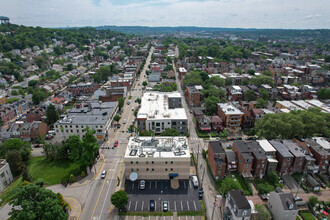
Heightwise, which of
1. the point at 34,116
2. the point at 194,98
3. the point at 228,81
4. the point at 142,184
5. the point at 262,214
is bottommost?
the point at 142,184

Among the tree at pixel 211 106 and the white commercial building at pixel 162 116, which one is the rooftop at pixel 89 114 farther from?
the tree at pixel 211 106

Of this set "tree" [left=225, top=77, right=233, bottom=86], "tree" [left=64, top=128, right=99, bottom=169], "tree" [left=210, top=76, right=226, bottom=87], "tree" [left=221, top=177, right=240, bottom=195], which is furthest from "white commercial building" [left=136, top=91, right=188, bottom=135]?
"tree" [left=225, top=77, right=233, bottom=86]

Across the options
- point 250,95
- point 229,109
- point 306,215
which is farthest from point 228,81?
point 306,215

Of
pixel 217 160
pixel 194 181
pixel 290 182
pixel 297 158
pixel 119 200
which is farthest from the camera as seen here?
pixel 297 158

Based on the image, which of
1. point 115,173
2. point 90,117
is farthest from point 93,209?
point 90,117

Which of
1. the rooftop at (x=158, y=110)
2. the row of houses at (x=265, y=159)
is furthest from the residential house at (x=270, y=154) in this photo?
the rooftop at (x=158, y=110)

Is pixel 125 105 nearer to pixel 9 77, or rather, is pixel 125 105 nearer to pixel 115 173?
pixel 115 173

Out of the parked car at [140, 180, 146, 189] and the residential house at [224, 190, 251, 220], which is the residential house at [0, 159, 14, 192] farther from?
the residential house at [224, 190, 251, 220]

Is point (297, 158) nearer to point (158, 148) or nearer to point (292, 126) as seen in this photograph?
point (292, 126)
